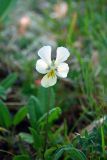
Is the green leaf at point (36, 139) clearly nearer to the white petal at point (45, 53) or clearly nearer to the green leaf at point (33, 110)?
the green leaf at point (33, 110)

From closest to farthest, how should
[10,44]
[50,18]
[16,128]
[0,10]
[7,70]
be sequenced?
[16,128] → [0,10] → [7,70] → [10,44] → [50,18]

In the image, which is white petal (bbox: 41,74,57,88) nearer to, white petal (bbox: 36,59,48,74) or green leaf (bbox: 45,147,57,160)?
white petal (bbox: 36,59,48,74)

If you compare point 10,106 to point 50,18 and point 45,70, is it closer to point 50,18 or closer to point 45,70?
point 45,70

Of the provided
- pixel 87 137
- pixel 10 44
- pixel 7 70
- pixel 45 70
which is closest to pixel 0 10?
pixel 7 70

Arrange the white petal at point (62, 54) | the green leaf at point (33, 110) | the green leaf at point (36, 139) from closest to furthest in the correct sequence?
1. the white petal at point (62, 54)
2. the green leaf at point (36, 139)
3. the green leaf at point (33, 110)

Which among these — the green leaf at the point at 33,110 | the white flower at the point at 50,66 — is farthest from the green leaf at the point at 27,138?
the white flower at the point at 50,66

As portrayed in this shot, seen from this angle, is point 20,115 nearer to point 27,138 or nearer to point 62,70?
point 27,138

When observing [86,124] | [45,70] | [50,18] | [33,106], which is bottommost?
[86,124]
